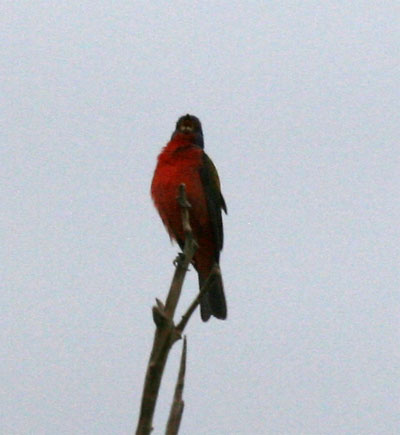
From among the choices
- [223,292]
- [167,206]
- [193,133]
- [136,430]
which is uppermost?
[193,133]

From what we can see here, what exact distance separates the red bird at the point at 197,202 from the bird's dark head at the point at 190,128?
0.22 metres

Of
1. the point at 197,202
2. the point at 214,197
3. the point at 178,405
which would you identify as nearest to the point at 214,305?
the point at 197,202

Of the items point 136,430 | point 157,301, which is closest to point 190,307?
point 157,301

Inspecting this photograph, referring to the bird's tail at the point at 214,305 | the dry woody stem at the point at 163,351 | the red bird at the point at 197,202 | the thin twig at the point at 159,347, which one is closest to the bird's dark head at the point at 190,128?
the red bird at the point at 197,202

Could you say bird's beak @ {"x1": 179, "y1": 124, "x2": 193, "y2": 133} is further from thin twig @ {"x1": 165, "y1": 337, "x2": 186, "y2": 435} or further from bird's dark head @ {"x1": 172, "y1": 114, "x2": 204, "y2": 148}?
thin twig @ {"x1": 165, "y1": 337, "x2": 186, "y2": 435}

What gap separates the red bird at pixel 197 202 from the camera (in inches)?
352

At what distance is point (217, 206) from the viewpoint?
9.41m

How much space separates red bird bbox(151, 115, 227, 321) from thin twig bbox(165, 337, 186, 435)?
5729mm

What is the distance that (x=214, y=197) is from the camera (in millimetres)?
9375

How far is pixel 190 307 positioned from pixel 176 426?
15.8 inches

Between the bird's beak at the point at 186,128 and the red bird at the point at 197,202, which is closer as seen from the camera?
the red bird at the point at 197,202

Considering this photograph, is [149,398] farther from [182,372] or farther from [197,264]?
[197,264]

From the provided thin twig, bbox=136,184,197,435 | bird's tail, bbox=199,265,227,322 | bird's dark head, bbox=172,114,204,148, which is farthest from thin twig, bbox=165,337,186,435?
bird's dark head, bbox=172,114,204,148

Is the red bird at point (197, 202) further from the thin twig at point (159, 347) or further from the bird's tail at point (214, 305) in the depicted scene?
the thin twig at point (159, 347)
